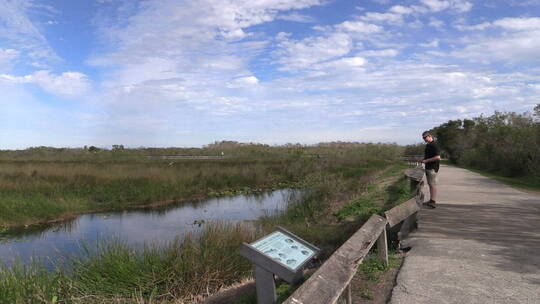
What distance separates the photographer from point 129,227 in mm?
14672

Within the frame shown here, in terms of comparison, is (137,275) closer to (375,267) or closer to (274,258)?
(375,267)

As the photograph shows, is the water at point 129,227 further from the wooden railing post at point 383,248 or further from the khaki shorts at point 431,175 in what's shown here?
the khaki shorts at point 431,175

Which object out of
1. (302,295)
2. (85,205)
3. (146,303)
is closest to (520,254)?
(302,295)

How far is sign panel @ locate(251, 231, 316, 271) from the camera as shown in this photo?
325 centimetres

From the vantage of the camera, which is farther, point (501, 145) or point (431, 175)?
point (501, 145)

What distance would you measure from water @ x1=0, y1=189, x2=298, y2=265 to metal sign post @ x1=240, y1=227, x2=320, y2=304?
645 centimetres

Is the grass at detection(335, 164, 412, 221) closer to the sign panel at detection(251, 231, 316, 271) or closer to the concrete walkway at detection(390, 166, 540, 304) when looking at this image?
the concrete walkway at detection(390, 166, 540, 304)

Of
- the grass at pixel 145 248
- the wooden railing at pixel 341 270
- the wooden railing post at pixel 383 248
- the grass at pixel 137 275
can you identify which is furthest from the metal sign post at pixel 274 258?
the grass at pixel 137 275

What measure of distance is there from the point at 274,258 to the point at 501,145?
1160 inches

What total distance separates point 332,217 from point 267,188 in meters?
12.8

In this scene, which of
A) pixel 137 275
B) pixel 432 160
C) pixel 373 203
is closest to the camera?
pixel 137 275

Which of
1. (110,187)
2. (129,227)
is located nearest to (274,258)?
(129,227)

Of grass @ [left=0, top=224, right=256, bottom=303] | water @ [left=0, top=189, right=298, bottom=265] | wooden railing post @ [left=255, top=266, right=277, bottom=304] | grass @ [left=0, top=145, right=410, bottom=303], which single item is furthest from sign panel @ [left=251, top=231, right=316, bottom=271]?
water @ [left=0, top=189, right=298, bottom=265]

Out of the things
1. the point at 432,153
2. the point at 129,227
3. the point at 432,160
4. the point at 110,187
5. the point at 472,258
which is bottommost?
the point at 129,227
